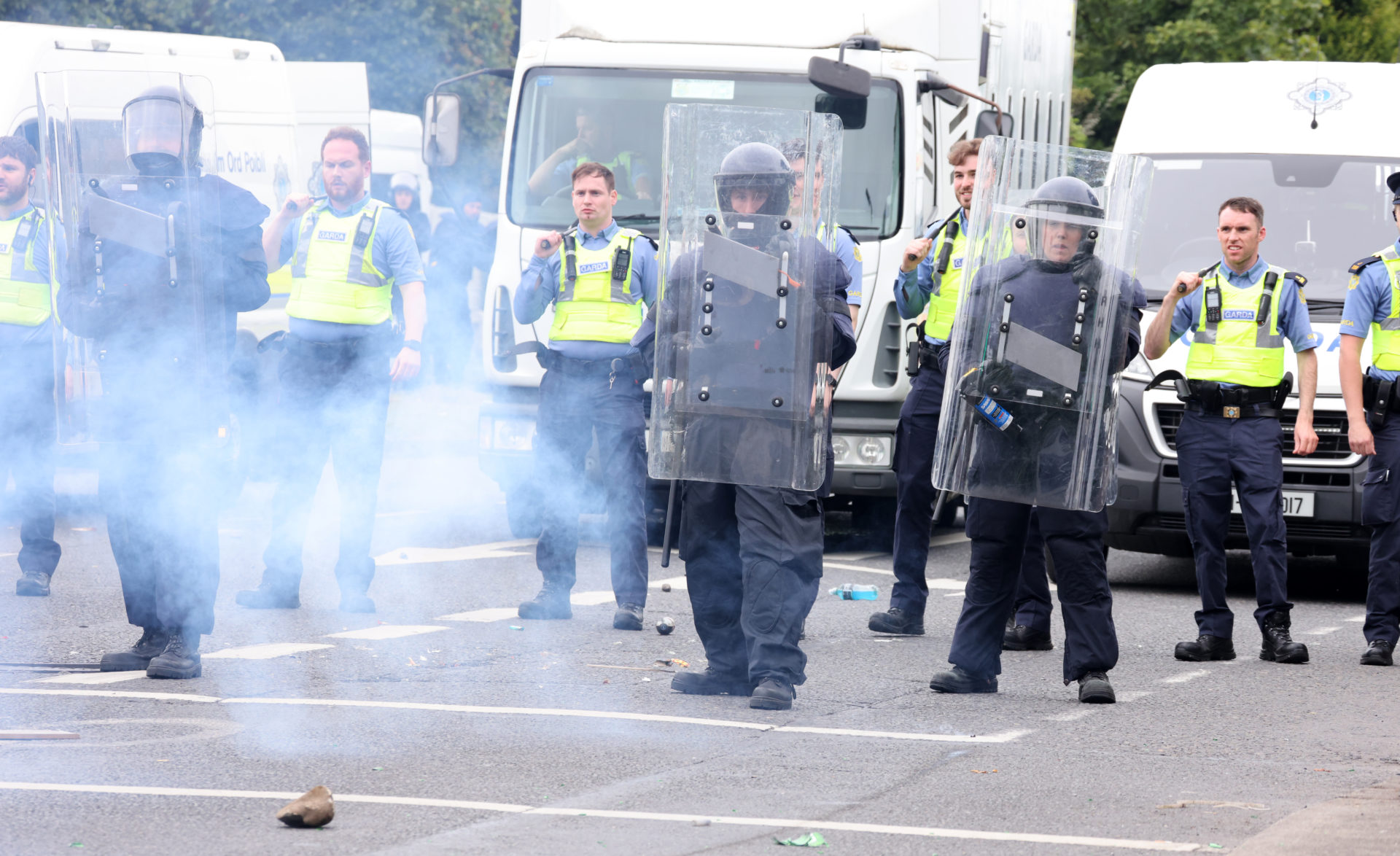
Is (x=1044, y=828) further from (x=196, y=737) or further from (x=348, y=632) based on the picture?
(x=348, y=632)

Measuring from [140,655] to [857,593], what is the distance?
3654mm

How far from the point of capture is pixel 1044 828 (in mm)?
5391

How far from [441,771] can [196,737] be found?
35.0 inches

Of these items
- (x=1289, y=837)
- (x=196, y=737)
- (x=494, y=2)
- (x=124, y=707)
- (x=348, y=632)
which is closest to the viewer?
(x=1289, y=837)

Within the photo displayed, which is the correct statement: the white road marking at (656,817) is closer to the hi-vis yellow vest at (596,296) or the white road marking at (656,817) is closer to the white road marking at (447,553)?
the hi-vis yellow vest at (596,296)

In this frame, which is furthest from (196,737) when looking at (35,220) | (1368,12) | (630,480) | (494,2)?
(1368,12)

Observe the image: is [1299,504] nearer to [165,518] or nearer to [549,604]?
[549,604]

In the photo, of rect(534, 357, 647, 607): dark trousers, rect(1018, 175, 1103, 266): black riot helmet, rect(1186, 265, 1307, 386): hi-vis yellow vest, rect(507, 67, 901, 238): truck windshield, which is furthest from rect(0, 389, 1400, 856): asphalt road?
rect(507, 67, 901, 238): truck windshield

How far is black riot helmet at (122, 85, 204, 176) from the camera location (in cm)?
723

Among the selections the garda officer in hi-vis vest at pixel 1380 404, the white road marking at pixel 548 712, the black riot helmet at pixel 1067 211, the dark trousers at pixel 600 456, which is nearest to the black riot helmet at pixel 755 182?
Result: the black riot helmet at pixel 1067 211

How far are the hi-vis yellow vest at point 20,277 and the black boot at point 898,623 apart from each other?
13.6 feet

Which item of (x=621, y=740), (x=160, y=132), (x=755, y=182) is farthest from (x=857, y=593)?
(x=160, y=132)

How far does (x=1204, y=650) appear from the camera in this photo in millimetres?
8562

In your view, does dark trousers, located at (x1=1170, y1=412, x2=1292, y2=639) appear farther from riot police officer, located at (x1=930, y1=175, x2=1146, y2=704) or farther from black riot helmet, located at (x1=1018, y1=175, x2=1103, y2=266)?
black riot helmet, located at (x1=1018, y1=175, x2=1103, y2=266)
